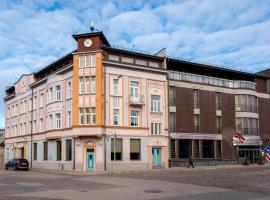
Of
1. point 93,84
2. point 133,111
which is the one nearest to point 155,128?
point 133,111

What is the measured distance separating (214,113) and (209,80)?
181 inches

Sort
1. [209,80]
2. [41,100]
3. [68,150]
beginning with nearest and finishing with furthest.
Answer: [68,150] → [41,100] → [209,80]

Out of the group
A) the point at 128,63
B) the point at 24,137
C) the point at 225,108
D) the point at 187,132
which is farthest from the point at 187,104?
the point at 24,137

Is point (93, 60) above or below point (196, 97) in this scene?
above

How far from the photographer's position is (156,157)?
44.9 metres

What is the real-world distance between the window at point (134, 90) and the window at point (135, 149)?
4956mm

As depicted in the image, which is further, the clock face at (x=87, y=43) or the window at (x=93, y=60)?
the clock face at (x=87, y=43)

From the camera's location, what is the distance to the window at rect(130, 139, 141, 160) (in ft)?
141

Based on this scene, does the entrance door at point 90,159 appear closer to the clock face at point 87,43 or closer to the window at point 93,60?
the window at point 93,60

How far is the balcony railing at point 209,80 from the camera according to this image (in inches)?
1919

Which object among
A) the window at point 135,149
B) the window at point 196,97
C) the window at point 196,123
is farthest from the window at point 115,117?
the window at point 196,97

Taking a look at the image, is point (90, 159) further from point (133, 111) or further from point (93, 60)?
point (93, 60)

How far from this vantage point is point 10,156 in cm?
6269

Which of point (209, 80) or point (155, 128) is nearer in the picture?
point (155, 128)
